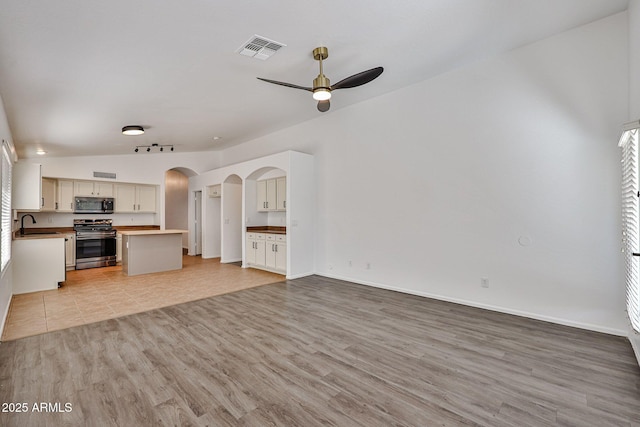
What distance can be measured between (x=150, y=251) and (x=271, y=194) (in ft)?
9.66

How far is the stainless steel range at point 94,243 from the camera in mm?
7152

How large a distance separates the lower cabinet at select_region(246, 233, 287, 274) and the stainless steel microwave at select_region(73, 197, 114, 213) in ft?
12.3

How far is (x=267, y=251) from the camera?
6.83 metres

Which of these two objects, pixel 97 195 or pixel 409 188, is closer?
pixel 409 188

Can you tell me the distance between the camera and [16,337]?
3.23 meters

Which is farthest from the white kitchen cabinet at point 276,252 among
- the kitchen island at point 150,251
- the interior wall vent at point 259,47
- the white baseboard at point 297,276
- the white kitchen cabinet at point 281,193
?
the interior wall vent at point 259,47

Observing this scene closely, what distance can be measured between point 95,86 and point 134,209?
5.36m

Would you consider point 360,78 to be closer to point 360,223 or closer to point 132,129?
point 360,223

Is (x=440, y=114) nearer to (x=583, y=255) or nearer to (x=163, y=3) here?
(x=583, y=255)

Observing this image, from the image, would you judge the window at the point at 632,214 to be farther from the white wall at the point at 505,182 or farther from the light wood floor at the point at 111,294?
the light wood floor at the point at 111,294

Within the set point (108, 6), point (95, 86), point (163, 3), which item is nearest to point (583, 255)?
point (163, 3)

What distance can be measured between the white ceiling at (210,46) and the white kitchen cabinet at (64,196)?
2429mm

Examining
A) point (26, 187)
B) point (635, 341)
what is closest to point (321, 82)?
point (635, 341)

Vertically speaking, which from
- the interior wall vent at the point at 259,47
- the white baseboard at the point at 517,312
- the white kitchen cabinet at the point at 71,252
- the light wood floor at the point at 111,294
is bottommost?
the light wood floor at the point at 111,294
